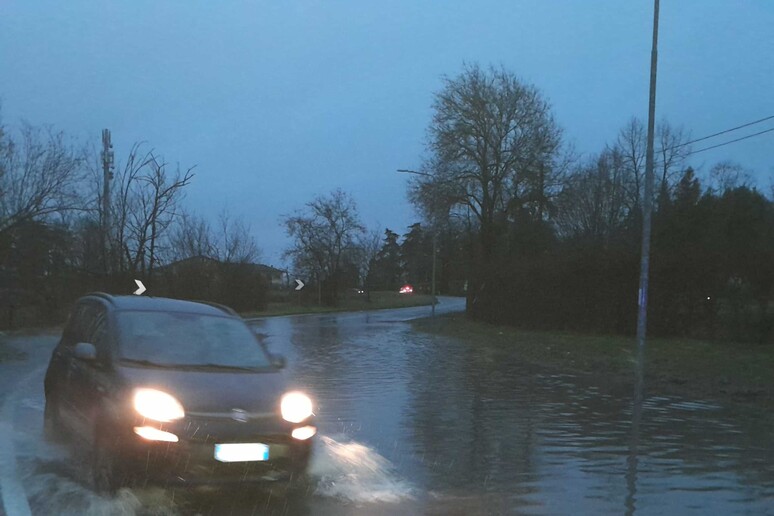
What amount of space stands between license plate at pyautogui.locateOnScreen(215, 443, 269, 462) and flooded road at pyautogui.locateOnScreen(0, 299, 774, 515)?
1.39 ft

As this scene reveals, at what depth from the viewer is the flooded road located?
638cm

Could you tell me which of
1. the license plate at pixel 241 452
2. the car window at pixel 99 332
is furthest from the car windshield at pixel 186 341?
the license plate at pixel 241 452

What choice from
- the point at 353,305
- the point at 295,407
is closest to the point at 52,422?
the point at 295,407

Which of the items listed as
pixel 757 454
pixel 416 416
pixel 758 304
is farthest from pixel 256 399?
pixel 758 304

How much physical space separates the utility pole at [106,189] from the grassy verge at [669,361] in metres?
17.9

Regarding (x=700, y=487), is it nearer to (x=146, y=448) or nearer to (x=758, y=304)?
(x=146, y=448)

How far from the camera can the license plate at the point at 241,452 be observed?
19.7 feet

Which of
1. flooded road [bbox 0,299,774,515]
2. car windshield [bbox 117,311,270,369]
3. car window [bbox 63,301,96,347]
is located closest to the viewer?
flooded road [bbox 0,299,774,515]

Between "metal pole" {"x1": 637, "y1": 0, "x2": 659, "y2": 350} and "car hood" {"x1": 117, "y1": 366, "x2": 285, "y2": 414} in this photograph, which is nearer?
"car hood" {"x1": 117, "y1": 366, "x2": 285, "y2": 414}

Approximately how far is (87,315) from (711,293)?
63.6 feet

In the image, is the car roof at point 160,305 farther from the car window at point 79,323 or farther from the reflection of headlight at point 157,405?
the reflection of headlight at point 157,405

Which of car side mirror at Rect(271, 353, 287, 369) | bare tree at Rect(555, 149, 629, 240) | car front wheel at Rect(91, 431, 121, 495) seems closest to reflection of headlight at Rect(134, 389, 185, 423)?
car front wheel at Rect(91, 431, 121, 495)

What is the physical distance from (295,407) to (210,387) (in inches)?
30.7

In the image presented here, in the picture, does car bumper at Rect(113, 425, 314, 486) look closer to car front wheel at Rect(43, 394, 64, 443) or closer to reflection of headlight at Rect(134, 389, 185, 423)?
reflection of headlight at Rect(134, 389, 185, 423)
